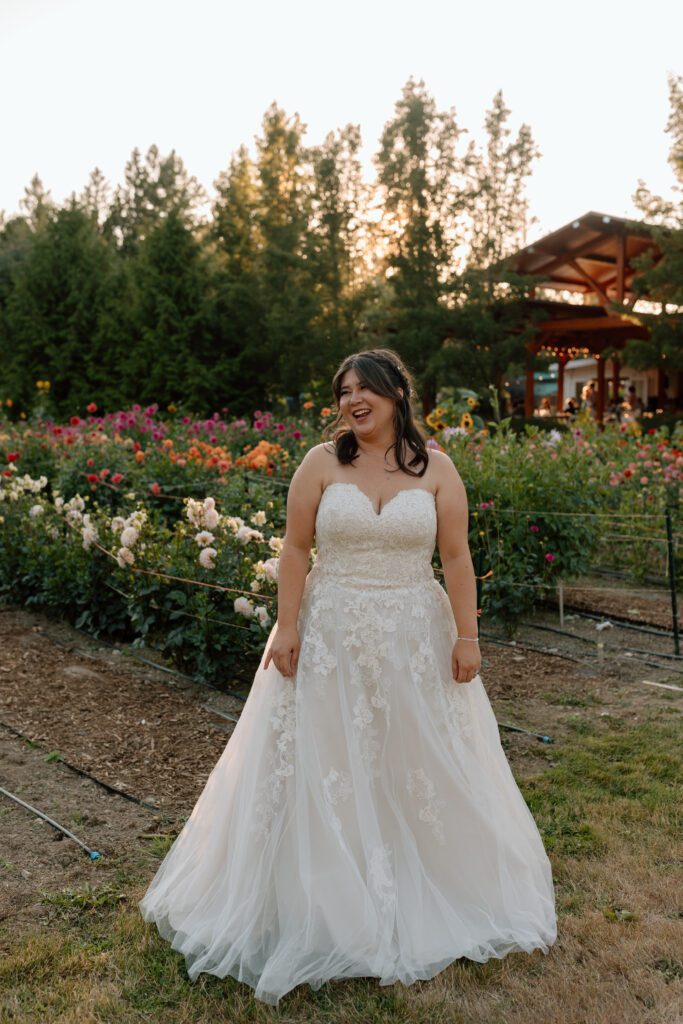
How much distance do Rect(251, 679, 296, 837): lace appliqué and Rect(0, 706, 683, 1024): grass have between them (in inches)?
18.2

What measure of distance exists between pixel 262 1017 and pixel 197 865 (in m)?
0.52

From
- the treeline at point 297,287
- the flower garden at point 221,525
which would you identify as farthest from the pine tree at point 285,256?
the flower garden at point 221,525

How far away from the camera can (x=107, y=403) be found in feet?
71.2

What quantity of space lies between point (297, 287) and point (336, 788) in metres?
19.6

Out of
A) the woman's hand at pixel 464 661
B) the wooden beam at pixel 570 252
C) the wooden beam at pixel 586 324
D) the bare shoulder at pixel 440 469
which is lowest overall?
the woman's hand at pixel 464 661

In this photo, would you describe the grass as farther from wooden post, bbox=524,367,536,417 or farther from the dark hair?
wooden post, bbox=524,367,536,417

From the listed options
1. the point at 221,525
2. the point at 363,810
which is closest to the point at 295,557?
the point at 363,810

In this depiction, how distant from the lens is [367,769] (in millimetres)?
2787

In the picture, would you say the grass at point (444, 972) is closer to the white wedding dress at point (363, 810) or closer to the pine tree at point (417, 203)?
the white wedding dress at point (363, 810)

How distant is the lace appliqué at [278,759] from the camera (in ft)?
9.04

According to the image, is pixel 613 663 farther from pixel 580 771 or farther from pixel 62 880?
pixel 62 880

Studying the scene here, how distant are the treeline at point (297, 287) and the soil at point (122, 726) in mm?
14852

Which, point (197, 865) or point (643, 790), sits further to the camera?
point (643, 790)

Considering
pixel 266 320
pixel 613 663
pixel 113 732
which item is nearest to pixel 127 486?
pixel 113 732
